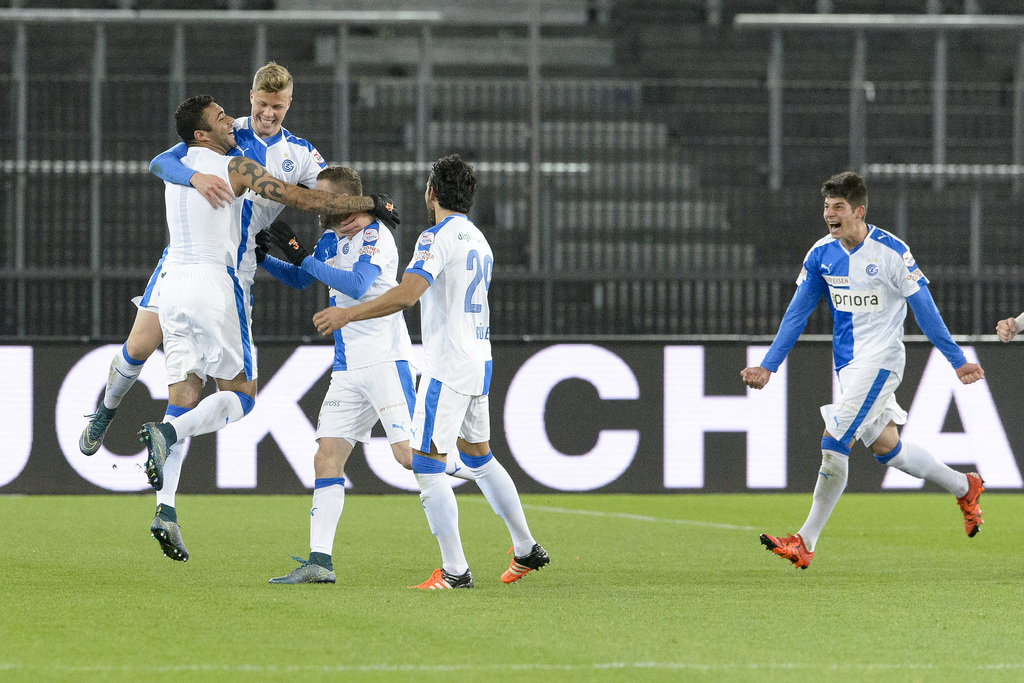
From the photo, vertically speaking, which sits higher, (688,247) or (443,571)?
(688,247)

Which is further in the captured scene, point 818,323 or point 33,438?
point 818,323

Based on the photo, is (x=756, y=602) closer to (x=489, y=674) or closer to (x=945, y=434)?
(x=489, y=674)

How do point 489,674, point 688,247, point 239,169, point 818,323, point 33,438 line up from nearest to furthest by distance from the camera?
1. point 489,674
2. point 239,169
3. point 33,438
4. point 818,323
5. point 688,247

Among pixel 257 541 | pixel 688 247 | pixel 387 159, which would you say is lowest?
pixel 257 541

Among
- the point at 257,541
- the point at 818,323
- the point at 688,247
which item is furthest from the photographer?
the point at 688,247

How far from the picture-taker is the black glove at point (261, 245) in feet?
18.5

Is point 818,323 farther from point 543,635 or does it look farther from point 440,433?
point 543,635

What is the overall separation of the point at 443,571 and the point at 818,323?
589 centimetres

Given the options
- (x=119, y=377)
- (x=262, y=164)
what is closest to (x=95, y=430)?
(x=119, y=377)

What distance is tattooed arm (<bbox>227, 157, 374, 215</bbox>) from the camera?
5.39 metres

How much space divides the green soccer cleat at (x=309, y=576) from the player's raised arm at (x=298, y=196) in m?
1.44

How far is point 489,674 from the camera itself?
12.3 ft

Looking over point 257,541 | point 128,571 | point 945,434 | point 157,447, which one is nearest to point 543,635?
point 157,447

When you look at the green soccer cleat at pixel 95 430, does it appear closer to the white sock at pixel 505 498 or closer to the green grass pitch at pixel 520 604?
the green grass pitch at pixel 520 604
